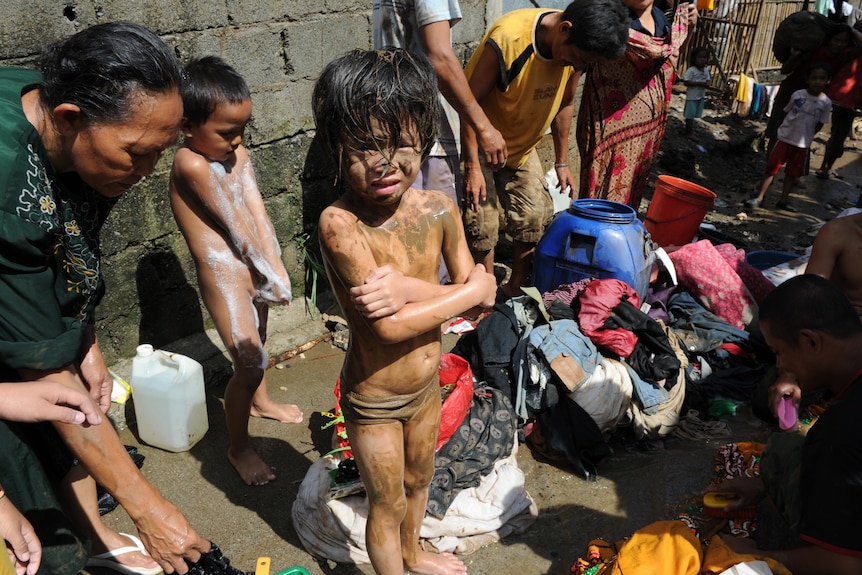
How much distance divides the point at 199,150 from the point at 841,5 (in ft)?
36.3

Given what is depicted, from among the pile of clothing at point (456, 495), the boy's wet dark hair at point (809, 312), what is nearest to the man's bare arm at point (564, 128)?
the pile of clothing at point (456, 495)

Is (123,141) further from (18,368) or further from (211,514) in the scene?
(211,514)

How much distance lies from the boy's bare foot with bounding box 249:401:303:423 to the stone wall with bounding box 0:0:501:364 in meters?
0.74

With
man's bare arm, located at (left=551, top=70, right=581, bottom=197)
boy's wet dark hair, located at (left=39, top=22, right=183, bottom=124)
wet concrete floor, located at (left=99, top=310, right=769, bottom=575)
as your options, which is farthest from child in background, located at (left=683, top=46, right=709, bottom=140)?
boy's wet dark hair, located at (left=39, top=22, right=183, bottom=124)

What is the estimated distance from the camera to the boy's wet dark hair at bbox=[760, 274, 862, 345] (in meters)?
2.34

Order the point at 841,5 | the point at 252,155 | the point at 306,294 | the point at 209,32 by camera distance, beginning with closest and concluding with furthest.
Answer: the point at 209,32 < the point at 252,155 < the point at 306,294 < the point at 841,5

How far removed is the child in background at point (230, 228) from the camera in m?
2.84

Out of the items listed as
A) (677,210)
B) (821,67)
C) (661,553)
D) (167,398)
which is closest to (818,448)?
(661,553)

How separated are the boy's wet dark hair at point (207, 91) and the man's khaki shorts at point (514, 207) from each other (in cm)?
191

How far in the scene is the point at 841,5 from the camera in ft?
33.8

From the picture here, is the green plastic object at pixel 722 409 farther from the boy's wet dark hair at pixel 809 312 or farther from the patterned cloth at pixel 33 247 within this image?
the patterned cloth at pixel 33 247

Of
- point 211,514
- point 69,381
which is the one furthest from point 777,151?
point 69,381

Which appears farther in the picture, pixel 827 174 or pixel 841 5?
pixel 841 5

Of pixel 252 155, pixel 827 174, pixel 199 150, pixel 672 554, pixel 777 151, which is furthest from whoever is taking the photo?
pixel 827 174
